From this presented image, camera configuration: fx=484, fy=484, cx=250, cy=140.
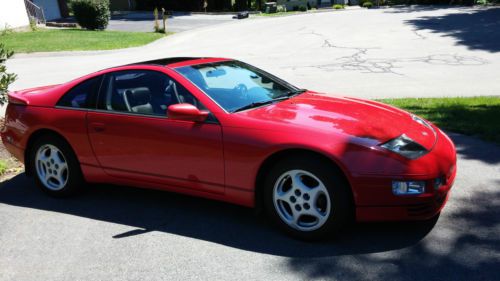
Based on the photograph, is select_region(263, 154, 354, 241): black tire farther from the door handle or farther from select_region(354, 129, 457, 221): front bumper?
the door handle

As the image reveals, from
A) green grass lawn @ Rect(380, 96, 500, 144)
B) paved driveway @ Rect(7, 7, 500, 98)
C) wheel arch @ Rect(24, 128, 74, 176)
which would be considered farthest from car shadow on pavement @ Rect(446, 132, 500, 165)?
wheel arch @ Rect(24, 128, 74, 176)

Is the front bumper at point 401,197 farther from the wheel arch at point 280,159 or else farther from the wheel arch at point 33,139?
the wheel arch at point 33,139

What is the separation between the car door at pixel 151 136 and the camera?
4.05m

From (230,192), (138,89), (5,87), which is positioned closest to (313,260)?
(230,192)

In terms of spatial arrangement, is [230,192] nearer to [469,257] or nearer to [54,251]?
[54,251]

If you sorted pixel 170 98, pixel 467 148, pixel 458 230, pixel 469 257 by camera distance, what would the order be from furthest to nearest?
1. pixel 467 148
2. pixel 170 98
3. pixel 458 230
4. pixel 469 257

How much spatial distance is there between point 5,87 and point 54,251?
3.74m

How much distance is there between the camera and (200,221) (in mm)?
4312

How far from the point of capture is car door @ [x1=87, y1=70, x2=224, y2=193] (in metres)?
4.05

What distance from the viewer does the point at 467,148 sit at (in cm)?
582

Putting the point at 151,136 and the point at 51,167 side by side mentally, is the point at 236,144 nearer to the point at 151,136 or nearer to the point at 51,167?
the point at 151,136

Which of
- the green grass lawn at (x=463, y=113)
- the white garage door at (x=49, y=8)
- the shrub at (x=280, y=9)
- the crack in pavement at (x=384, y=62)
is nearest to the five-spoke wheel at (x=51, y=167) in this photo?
the green grass lawn at (x=463, y=113)

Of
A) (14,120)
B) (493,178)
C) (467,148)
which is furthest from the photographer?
(467,148)

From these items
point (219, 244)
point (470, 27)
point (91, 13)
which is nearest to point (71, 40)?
point (91, 13)
